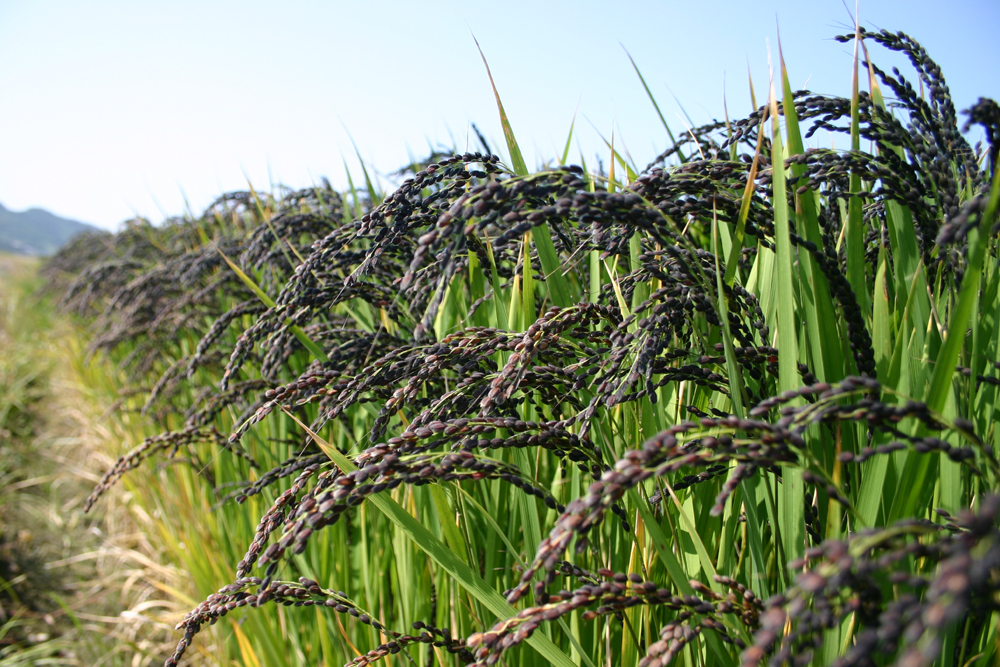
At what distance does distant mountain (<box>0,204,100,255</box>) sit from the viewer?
149925 mm

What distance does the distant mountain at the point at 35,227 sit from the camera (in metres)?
150

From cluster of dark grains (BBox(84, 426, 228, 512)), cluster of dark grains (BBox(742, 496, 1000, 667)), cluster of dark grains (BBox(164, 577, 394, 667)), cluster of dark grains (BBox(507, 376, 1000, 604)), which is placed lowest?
cluster of dark grains (BBox(164, 577, 394, 667))

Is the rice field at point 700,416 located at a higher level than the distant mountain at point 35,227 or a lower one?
lower

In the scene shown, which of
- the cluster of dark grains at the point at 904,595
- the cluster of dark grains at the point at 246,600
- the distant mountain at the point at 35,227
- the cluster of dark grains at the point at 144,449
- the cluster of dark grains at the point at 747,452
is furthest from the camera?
the distant mountain at the point at 35,227

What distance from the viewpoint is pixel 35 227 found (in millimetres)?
167375

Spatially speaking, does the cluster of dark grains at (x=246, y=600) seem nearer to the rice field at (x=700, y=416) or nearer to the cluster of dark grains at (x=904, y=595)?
the rice field at (x=700, y=416)

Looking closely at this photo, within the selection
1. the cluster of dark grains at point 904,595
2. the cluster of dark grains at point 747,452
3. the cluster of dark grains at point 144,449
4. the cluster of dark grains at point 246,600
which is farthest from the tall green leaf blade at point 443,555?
the cluster of dark grains at point 144,449

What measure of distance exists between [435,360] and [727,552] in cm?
66

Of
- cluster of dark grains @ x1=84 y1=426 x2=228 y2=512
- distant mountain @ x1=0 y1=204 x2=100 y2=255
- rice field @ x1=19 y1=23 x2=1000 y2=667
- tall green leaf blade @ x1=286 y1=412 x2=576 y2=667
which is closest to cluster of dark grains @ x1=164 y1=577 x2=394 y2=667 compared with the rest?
rice field @ x1=19 y1=23 x2=1000 y2=667

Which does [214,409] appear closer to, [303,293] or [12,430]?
[303,293]

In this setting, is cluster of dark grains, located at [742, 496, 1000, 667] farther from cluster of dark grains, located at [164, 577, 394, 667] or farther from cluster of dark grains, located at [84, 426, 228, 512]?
cluster of dark grains, located at [84, 426, 228, 512]

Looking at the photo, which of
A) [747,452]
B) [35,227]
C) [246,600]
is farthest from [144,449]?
[35,227]

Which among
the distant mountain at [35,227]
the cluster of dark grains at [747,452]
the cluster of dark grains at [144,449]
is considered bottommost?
the cluster of dark grains at [144,449]

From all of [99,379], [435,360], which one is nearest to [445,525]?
[435,360]
